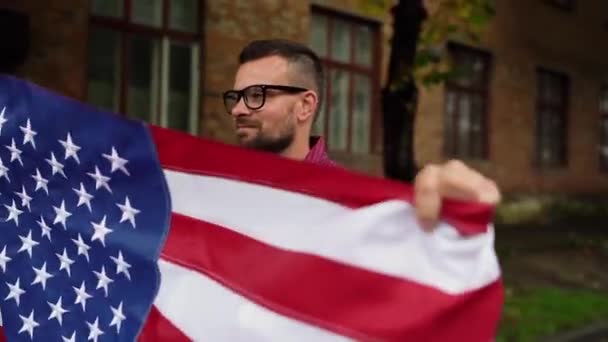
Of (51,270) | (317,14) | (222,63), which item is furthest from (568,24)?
(51,270)

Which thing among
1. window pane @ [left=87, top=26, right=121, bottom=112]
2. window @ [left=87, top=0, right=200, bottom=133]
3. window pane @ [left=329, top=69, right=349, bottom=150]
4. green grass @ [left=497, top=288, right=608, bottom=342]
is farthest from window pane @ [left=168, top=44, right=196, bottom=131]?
green grass @ [left=497, top=288, right=608, bottom=342]

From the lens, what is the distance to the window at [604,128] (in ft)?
65.9

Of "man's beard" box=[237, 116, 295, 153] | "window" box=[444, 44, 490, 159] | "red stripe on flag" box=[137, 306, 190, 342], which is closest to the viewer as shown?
"red stripe on flag" box=[137, 306, 190, 342]

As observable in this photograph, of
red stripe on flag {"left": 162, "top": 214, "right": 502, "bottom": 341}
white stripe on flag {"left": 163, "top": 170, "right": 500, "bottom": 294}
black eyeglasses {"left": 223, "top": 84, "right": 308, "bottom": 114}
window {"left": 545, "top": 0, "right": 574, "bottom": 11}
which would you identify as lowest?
red stripe on flag {"left": 162, "top": 214, "right": 502, "bottom": 341}

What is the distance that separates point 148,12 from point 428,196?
909 cm

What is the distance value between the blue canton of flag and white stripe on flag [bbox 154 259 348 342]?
7cm

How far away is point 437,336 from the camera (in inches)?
85.0

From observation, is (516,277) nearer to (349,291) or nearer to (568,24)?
(568,24)

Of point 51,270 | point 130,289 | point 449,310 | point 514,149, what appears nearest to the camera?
point 449,310

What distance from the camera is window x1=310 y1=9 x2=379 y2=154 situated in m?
13.3

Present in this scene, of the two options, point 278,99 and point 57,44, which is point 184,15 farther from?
point 278,99

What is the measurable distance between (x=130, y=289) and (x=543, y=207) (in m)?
15.6

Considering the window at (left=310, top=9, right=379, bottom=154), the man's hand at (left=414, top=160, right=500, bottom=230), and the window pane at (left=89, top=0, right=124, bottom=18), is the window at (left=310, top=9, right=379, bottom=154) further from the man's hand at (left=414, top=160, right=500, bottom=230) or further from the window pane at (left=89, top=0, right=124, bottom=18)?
the man's hand at (left=414, top=160, right=500, bottom=230)

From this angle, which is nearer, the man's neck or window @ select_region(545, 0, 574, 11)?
the man's neck
